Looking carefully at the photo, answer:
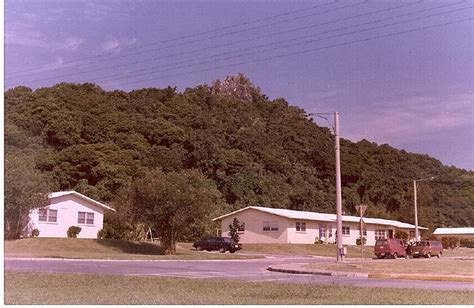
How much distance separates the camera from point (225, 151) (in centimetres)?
8288

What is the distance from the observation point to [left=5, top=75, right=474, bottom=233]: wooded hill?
70250 mm

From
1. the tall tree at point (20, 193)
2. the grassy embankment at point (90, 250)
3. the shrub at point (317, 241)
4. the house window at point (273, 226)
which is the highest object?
the tall tree at point (20, 193)

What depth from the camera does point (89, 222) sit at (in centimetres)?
5109

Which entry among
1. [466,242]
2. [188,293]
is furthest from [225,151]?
[188,293]

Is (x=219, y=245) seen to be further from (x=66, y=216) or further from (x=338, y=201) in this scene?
(x=338, y=201)

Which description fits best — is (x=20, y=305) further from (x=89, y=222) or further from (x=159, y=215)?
(x=89, y=222)

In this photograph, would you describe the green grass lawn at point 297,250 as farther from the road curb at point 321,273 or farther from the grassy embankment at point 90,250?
the road curb at point 321,273

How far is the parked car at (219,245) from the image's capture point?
159ft

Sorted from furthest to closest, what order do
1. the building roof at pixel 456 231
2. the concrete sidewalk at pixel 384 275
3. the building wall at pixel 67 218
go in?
the building roof at pixel 456 231
the building wall at pixel 67 218
the concrete sidewalk at pixel 384 275

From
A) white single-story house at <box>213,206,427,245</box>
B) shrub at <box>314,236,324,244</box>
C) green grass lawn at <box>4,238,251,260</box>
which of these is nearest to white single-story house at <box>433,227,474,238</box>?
white single-story house at <box>213,206,427,245</box>

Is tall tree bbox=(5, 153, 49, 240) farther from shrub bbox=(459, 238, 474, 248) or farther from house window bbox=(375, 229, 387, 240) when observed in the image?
shrub bbox=(459, 238, 474, 248)

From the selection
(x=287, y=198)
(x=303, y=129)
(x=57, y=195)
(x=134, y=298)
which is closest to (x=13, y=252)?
(x=57, y=195)

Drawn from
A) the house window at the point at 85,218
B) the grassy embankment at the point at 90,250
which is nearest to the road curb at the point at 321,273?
the grassy embankment at the point at 90,250

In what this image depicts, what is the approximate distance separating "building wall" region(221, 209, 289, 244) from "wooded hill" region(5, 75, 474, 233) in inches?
535
